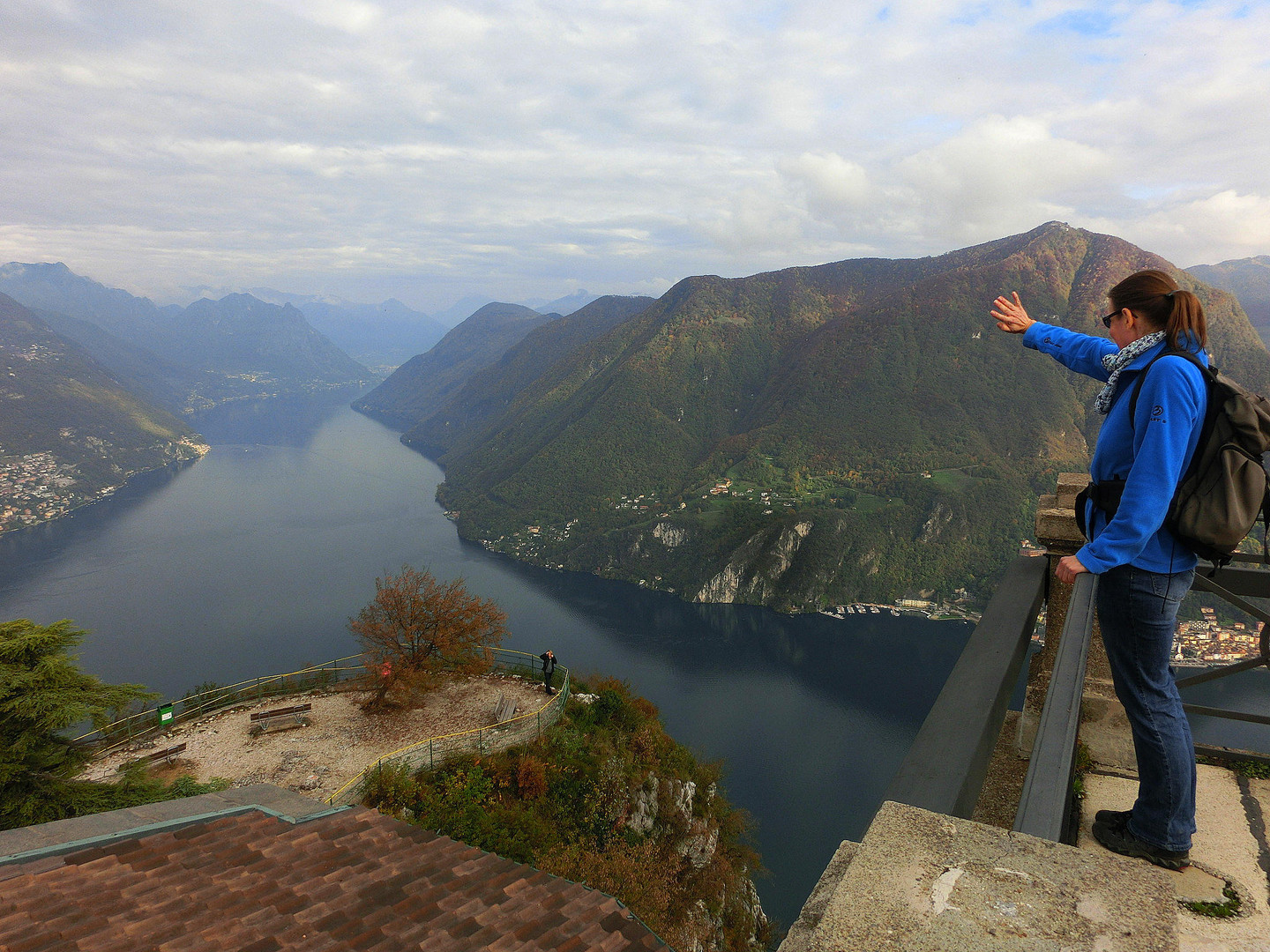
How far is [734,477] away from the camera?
15550 centimetres

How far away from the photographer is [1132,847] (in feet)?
8.47

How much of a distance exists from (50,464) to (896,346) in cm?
22878

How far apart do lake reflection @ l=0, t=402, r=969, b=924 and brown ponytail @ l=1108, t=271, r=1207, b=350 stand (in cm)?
5120

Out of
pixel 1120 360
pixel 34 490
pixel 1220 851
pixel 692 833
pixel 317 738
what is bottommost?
pixel 34 490

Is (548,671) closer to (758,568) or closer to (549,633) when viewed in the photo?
(549,633)

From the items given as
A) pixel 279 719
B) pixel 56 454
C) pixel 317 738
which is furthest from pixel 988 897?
pixel 56 454

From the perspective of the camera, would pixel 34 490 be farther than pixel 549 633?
Yes

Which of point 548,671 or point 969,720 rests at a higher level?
point 969,720

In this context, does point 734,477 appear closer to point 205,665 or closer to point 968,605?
point 968,605

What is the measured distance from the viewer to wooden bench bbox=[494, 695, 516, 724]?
18438 mm

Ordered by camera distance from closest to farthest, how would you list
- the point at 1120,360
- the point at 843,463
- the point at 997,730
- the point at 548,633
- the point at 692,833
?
the point at 997,730, the point at 1120,360, the point at 692,833, the point at 548,633, the point at 843,463

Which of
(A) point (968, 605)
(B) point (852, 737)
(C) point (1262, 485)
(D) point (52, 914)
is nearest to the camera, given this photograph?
(C) point (1262, 485)

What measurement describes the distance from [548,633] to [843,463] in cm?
9185

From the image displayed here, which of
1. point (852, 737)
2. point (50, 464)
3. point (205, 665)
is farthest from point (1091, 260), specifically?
point (50, 464)
